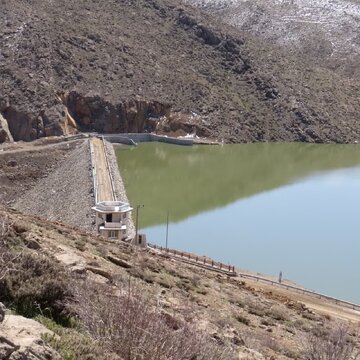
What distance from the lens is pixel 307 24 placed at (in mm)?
101125

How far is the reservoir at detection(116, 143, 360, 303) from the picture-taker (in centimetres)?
2643

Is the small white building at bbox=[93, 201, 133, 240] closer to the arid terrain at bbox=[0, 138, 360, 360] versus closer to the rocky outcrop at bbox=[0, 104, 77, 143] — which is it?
the arid terrain at bbox=[0, 138, 360, 360]

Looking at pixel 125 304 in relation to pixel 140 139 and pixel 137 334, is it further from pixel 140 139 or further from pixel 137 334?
pixel 140 139

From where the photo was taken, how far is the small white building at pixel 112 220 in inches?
957

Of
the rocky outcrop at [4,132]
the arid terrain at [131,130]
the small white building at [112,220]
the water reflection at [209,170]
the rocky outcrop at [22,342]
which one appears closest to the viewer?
the rocky outcrop at [22,342]

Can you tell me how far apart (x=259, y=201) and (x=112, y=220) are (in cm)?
1628

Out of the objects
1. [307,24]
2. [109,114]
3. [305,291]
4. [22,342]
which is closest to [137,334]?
[22,342]

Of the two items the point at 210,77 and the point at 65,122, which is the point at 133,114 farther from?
the point at 210,77

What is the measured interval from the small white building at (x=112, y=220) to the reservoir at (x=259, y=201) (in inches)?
166

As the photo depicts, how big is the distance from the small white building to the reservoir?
4208 millimetres

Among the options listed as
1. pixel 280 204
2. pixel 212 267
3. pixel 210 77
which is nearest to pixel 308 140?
pixel 210 77

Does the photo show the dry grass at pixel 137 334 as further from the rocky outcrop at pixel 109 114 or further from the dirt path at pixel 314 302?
the rocky outcrop at pixel 109 114

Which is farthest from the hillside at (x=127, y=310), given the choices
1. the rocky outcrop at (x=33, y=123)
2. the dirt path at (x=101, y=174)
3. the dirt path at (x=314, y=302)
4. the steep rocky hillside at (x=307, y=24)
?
the steep rocky hillside at (x=307, y=24)

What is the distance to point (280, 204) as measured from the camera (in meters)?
38.2
